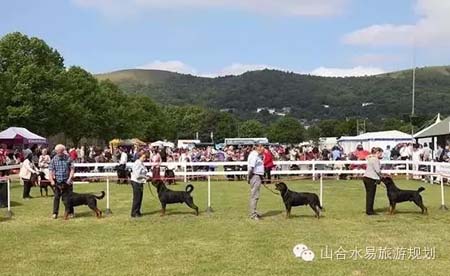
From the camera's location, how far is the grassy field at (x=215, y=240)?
9250mm

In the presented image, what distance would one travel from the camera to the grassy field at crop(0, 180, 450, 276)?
925cm

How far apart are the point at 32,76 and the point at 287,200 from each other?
39.5m

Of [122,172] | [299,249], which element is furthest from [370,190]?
[122,172]

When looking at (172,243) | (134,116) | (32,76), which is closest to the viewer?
(172,243)

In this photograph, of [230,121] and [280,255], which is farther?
[230,121]

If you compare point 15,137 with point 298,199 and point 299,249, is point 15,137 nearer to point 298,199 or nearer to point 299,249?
point 298,199

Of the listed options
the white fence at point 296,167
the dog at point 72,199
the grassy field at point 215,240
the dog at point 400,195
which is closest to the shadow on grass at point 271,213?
the grassy field at point 215,240

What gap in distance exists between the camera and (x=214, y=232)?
12695 millimetres

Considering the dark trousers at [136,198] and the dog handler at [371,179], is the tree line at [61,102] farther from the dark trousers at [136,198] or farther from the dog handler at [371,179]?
the dog handler at [371,179]

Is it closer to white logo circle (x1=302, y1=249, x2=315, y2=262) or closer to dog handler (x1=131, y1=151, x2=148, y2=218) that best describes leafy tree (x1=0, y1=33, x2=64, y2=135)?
dog handler (x1=131, y1=151, x2=148, y2=218)

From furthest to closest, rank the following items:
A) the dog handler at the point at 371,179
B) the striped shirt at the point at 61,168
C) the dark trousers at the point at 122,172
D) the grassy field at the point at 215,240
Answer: the dark trousers at the point at 122,172 → the dog handler at the point at 371,179 → the striped shirt at the point at 61,168 → the grassy field at the point at 215,240

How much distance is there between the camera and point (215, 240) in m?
11.7

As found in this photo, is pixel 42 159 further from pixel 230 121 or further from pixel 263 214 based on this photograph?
pixel 230 121

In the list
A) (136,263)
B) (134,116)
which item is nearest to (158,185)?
(136,263)
